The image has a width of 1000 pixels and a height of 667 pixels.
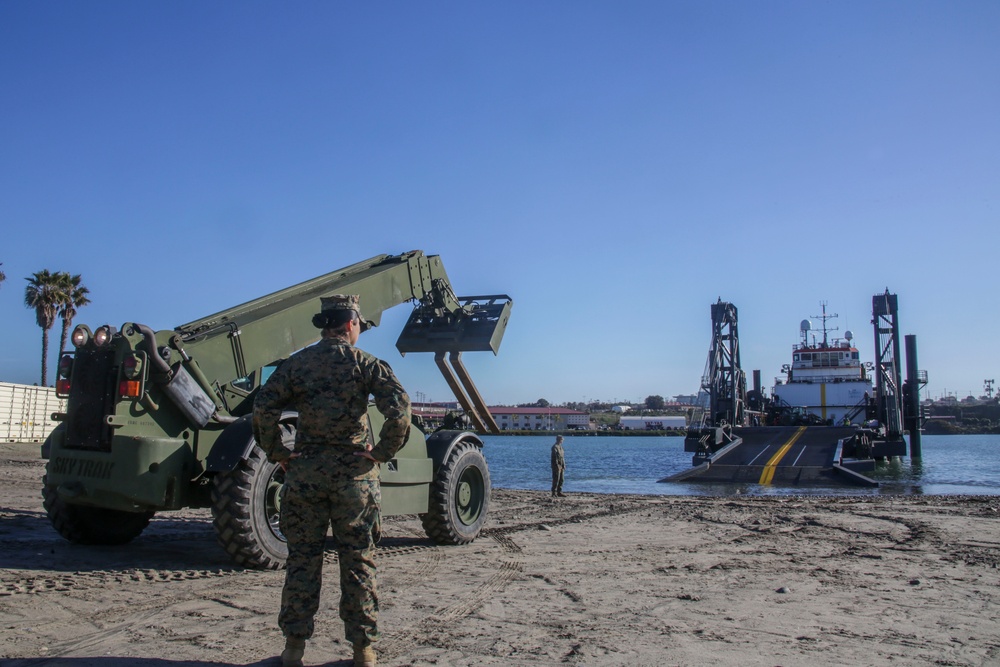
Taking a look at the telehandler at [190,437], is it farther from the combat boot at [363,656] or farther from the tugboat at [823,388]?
the tugboat at [823,388]

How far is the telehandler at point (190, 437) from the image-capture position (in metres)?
5.90

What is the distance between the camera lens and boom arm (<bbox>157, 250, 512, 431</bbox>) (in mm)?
6582

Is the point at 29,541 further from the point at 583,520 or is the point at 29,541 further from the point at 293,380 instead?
the point at 583,520

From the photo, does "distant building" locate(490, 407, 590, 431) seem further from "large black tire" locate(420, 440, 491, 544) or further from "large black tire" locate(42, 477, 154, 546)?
"large black tire" locate(42, 477, 154, 546)

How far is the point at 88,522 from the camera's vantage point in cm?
702

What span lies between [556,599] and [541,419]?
140 m

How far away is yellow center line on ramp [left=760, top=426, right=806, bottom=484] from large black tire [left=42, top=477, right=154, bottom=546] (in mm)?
17031

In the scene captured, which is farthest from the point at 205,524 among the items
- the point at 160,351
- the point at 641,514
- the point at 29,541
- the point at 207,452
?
the point at 641,514

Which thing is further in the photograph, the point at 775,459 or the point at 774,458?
the point at 774,458

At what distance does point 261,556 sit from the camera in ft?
→ 19.8

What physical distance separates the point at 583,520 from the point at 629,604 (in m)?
5.38

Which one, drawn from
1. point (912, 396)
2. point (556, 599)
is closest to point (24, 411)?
point (556, 599)

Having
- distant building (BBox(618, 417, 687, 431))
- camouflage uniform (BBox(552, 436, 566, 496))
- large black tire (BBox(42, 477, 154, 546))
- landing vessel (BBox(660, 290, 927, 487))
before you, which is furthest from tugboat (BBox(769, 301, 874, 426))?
distant building (BBox(618, 417, 687, 431))

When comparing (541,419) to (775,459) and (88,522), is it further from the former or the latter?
(88,522)
